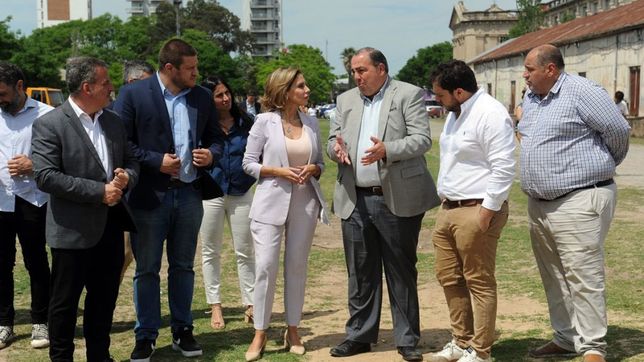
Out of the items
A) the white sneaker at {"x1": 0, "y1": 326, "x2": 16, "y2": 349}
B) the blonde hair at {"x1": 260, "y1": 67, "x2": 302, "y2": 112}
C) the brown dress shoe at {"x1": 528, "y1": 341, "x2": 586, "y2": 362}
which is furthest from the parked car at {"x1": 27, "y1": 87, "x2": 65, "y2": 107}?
the brown dress shoe at {"x1": 528, "y1": 341, "x2": 586, "y2": 362}

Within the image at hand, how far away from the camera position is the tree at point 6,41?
2068 inches

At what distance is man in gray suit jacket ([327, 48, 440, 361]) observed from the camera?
537cm

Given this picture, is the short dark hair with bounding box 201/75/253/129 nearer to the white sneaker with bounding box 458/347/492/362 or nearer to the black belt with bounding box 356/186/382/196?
the black belt with bounding box 356/186/382/196

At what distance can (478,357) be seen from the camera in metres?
5.14

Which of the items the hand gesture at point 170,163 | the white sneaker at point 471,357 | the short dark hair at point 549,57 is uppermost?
the short dark hair at point 549,57

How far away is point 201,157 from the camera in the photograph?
214 inches

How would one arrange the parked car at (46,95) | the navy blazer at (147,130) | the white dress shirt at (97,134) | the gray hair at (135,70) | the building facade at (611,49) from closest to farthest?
the white dress shirt at (97,134) < the navy blazer at (147,130) < the gray hair at (135,70) < the building facade at (611,49) < the parked car at (46,95)

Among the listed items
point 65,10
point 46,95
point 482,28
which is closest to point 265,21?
point 65,10

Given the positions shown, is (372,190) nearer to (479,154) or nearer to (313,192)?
(313,192)

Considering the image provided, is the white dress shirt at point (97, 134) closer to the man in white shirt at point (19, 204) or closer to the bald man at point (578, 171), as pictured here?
the man in white shirt at point (19, 204)

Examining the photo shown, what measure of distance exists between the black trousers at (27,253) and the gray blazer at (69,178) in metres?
1.24

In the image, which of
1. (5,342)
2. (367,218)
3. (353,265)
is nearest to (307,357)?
(353,265)

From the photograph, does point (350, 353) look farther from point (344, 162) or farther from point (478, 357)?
point (344, 162)

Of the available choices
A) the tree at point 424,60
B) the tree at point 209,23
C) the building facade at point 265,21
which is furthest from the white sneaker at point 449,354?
the building facade at point 265,21
